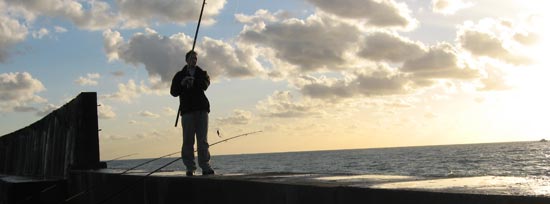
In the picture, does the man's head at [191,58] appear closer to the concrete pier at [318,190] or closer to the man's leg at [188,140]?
the man's leg at [188,140]

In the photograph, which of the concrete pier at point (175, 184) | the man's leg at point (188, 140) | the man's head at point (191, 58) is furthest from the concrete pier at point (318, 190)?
the man's head at point (191, 58)

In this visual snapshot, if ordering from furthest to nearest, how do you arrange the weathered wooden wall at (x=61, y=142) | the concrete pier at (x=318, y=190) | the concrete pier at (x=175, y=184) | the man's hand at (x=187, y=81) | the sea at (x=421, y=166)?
1. the sea at (x=421, y=166)
2. the weathered wooden wall at (x=61, y=142)
3. the man's hand at (x=187, y=81)
4. the concrete pier at (x=175, y=184)
5. the concrete pier at (x=318, y=190)

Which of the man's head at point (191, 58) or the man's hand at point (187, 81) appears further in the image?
the man's head at point (191, 58)

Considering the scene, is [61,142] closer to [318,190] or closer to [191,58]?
[191,58]

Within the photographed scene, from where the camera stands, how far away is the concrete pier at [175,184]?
3334 mm

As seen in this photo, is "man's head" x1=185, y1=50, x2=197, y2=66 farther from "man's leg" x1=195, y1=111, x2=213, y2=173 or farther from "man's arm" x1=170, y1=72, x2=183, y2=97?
"man's leg" x1=195, y1=111, x2=213, y2=173

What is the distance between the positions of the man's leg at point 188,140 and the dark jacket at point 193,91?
3.7 inches

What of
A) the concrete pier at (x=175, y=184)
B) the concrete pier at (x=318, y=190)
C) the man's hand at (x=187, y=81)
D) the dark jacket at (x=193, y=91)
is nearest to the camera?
the concrete pier at (x=318, y=190)

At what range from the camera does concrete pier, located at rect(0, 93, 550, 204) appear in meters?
3.33

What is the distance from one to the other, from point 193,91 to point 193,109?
0.21m

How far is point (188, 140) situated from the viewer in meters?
6.79

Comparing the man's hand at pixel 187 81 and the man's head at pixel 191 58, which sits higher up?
the man's head at pixel 191 58

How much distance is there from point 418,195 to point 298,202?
1.20 metres

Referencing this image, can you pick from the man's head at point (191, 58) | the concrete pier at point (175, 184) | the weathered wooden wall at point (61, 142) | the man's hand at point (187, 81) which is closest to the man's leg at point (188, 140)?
the concrete pier at point (175, 184)
